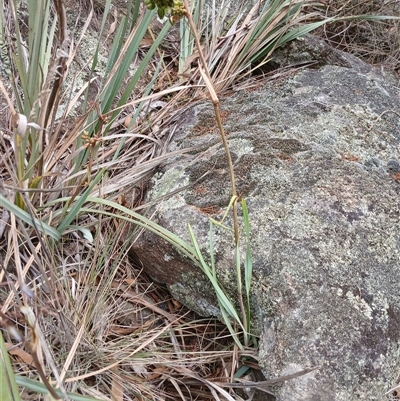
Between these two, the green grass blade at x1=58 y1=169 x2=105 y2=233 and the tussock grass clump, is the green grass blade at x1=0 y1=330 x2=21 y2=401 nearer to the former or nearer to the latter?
the tussock grass clump

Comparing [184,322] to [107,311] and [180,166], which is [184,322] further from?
[180,166]

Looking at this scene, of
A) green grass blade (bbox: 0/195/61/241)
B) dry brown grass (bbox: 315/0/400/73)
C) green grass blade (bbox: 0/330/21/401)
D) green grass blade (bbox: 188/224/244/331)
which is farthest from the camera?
dry brown grass (bbox: 315/0/400/73)

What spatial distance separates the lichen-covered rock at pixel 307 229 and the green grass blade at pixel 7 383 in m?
0.48

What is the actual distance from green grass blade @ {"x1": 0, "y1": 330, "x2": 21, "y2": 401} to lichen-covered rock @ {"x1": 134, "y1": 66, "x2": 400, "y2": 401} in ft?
1.56

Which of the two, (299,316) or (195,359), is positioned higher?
(299,316)

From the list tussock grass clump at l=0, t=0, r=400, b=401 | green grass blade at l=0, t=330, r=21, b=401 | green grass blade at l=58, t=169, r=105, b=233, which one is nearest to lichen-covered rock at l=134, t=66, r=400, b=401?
tussock grass clump at l=0, t=0, r=400, b=401

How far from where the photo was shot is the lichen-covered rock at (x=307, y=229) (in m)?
0.90

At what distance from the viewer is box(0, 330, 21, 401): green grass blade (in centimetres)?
63

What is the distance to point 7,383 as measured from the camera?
25.9 inches

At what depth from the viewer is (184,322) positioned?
1058 mm

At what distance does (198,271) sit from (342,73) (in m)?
1.00

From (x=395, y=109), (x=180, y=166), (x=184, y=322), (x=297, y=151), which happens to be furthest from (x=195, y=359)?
(x=395, y=109)

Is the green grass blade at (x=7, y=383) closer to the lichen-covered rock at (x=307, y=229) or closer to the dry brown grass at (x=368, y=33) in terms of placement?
the lichen-covered rock at (x=307, y=229)

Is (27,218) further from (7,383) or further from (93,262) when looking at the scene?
(7,383)
